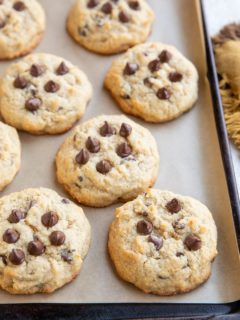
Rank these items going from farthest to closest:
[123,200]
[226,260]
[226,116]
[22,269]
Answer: [226,116] < [123,200] < [226,260] < [22,269]

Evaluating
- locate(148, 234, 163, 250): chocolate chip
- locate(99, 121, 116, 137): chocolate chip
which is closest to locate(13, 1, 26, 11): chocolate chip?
locate(99, 121, 116, 137): chocolate chip

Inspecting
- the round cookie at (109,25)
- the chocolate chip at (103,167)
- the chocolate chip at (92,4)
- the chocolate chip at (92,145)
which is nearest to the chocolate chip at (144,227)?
the chocolate chip at (103,167)

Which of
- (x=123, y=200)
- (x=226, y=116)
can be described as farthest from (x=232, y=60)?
(x=123, y=200)

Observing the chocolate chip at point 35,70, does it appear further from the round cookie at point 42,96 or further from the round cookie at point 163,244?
the round cookie at point 163,244

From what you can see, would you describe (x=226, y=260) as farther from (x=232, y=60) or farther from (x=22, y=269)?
(x=232, y=60)

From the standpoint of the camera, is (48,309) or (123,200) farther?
(123,200)

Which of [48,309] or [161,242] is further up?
[161,242]


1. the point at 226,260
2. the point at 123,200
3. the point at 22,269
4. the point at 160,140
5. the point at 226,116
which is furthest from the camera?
the point at 226,116

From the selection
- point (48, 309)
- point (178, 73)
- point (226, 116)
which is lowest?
point (48, 309)
